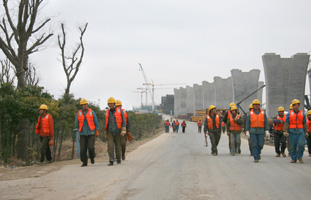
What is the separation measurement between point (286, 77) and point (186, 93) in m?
84.1

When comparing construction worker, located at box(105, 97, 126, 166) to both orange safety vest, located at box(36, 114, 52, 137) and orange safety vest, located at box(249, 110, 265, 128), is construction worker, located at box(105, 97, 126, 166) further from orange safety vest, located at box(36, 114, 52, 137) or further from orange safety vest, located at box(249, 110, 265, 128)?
orange safety vest, located at box(249, 110, 265, 128)

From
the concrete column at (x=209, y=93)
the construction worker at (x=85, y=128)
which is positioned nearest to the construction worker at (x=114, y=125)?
the construction worker at (x=85, y=128)

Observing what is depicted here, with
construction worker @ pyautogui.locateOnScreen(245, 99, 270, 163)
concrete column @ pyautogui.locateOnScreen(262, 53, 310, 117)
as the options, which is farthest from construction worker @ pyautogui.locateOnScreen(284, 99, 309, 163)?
concrete column @ pyautogui.locateOnScreen(262, 53, 310, 117)

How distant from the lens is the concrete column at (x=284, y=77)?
1289 inches

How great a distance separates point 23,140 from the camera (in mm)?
17062

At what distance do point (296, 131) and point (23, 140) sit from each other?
36.9 ft

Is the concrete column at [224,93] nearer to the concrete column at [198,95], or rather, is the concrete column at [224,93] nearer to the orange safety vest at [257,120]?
the concrete column at [198,95]

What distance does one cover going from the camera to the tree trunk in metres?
17.1

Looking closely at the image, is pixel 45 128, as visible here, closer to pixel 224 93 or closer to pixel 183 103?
pixel 224 93

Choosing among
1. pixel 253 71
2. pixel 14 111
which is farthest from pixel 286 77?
pixel 14 111

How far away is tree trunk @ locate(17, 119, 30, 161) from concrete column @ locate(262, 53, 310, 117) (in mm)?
22051

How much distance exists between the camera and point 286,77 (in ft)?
109

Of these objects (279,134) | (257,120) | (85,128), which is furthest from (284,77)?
(85,128)

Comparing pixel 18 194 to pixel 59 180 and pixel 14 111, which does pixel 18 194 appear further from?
pixel 14 111
